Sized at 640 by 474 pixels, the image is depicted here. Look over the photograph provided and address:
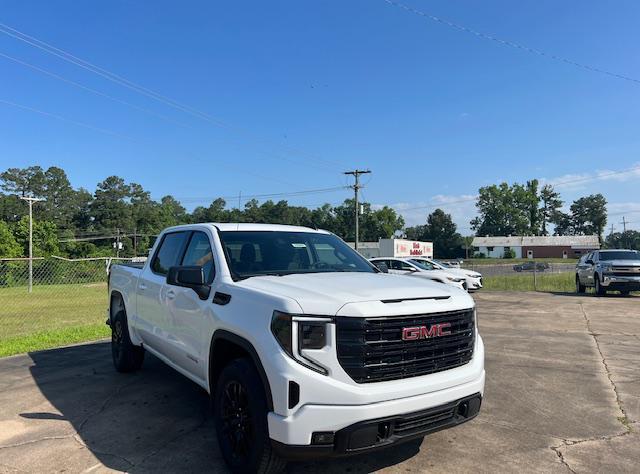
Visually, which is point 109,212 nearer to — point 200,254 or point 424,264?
point 424,264

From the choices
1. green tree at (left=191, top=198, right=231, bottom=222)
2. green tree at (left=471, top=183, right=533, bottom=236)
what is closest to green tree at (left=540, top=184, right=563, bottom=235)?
green tree at (left=471, top=183, right=533, bottom=236)

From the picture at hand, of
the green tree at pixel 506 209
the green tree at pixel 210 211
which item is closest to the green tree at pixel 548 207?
the green tree at pixel 506 209

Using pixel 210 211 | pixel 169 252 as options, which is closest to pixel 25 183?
pixel 210 211

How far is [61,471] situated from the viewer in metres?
3.82

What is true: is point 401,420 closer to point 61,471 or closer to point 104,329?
point 61,471

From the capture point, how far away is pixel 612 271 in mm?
17547

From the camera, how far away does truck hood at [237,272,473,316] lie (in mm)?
3248

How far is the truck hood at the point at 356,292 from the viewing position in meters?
3.25

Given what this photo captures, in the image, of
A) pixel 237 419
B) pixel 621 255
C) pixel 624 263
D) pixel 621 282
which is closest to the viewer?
pixel 237 419

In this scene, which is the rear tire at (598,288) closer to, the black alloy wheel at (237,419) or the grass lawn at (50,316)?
the grass lawn at (50,316)

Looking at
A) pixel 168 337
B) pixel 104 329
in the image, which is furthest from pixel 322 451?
pixel 104 329

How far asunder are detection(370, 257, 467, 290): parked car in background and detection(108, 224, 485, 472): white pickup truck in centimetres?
1480

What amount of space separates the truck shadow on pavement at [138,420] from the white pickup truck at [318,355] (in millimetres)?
552

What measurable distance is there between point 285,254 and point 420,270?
1561cm
